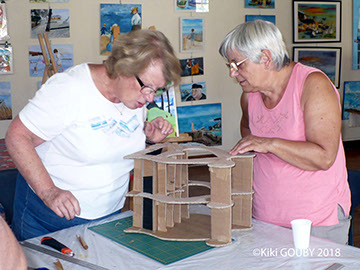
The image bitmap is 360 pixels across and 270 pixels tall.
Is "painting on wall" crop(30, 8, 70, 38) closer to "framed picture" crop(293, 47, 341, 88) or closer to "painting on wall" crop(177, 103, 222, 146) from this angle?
"painting on wall" crop(177, 103, 222, 146)

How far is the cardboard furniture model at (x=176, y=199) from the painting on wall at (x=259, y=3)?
4594mm

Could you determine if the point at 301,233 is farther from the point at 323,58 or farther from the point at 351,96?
the point at 351,96

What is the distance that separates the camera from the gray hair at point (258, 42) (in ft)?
5.74

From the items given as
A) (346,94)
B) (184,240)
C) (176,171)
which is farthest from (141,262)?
(346,94)

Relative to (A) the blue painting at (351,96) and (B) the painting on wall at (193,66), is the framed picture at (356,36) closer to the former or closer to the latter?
(A) the blue painting at (351,96)

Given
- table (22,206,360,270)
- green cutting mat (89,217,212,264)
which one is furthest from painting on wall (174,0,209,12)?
table (22,206,360,270)

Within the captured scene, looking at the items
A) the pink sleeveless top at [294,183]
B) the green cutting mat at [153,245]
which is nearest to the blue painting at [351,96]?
the pink sleeveless top at [294,183]

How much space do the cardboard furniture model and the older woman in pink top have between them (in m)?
0.13

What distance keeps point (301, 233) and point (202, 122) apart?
4.43 meters

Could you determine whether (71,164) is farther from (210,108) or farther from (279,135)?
(210,108)

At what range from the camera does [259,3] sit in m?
6.03

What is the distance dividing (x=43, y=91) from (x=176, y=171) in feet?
1.88

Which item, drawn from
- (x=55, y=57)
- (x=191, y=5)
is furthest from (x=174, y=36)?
(x=55, y=57)

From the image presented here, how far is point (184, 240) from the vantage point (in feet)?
5.27
